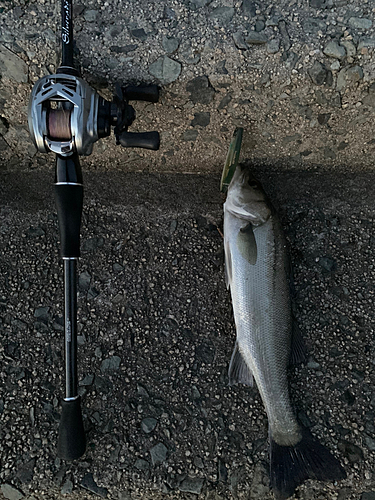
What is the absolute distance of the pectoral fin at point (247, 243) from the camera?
79.9 inches

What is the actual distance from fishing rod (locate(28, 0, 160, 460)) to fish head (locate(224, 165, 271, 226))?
66 cm

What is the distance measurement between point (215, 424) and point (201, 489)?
0.33 metres

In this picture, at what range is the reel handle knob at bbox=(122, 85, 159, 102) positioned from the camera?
1.68 m

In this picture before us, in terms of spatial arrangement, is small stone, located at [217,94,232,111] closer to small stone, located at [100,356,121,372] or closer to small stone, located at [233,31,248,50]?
small stone, located at [233,31,248,50]

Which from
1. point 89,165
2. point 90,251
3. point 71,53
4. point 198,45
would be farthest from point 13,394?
point 198,45

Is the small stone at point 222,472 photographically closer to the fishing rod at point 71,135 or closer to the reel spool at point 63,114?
the fishing rod at point 71,135

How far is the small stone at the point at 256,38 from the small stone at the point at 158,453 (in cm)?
221

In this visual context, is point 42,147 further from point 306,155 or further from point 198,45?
point 306,155

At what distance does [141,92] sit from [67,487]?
209 centimetres

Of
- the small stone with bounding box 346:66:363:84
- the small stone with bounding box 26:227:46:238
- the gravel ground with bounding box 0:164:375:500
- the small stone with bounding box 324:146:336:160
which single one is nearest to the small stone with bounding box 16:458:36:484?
the gravel ground with bounding box 0:164:375:500

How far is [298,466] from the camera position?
1879mm

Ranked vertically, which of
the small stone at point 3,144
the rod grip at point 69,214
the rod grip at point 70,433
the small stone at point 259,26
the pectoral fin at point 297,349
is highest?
the small stone at point 259,26

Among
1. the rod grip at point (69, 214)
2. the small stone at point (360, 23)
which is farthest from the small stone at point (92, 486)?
the small stone at point (360, 23)

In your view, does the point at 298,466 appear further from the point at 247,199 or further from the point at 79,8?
the point at 79,8
